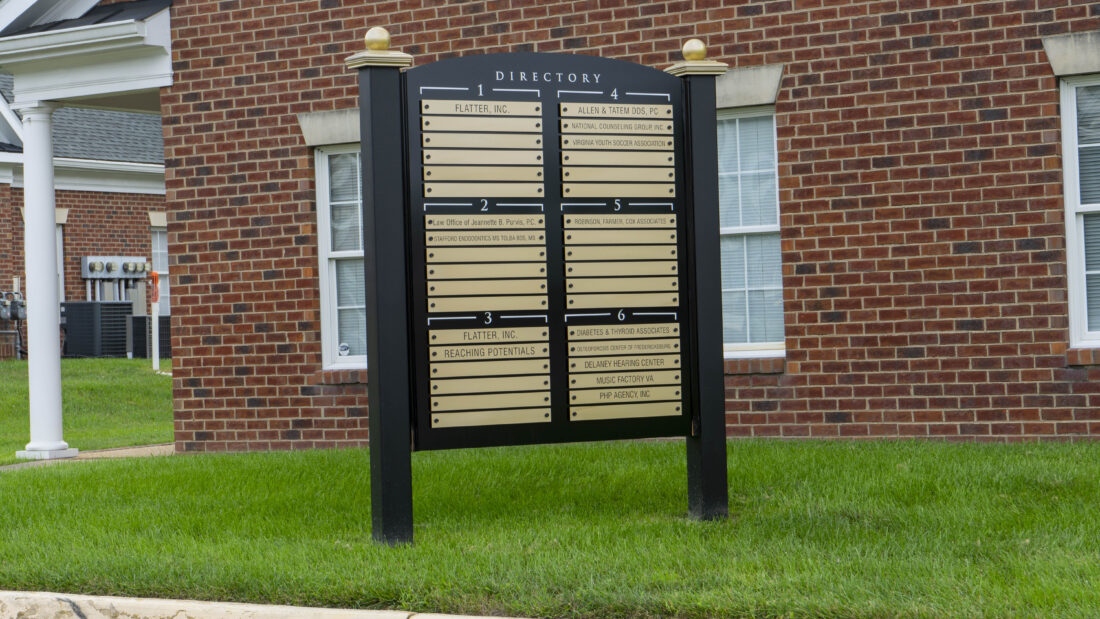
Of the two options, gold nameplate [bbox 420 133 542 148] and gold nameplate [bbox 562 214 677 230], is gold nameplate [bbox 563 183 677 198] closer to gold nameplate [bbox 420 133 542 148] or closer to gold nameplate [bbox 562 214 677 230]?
gold nameplate [bbox 562 214 677 230]

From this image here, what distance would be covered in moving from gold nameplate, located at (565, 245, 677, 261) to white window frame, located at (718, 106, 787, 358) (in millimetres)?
3101

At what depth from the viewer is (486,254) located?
640 centimetres

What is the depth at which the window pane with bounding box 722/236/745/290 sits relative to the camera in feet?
32.1

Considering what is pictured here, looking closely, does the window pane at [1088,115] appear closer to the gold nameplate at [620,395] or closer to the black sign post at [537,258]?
the black sign post at [537,258]

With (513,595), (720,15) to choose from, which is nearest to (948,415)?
(720,15)

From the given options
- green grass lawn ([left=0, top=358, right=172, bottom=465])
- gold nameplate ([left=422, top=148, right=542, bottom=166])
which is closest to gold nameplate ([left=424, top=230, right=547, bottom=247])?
gold nameplate ([left=422, top=148, right=542, bottom=166])

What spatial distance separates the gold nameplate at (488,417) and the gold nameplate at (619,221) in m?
0.96

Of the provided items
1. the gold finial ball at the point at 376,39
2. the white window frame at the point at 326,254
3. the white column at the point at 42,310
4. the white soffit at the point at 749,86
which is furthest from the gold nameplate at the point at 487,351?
the white column at the point at 42,310

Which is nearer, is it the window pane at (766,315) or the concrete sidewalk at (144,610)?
the concrete sidewalk at (144,610)

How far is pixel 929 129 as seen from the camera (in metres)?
9.13

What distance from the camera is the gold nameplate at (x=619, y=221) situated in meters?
6.54

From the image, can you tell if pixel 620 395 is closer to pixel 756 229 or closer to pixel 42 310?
pixel 756 229

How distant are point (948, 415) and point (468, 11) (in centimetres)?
486

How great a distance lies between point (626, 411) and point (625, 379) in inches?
6.5
